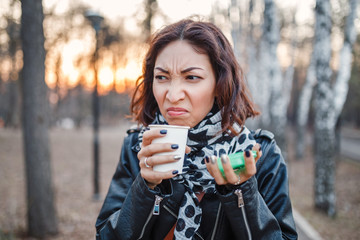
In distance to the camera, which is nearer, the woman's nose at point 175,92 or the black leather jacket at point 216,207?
the black leather jacket at point 216,207

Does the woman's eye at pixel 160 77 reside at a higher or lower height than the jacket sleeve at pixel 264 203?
higher

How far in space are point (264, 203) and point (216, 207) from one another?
0.26 m

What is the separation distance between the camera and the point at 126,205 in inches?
57.3

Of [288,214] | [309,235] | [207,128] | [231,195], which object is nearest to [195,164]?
[207,128]

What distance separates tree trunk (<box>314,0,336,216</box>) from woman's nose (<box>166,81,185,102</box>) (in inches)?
223

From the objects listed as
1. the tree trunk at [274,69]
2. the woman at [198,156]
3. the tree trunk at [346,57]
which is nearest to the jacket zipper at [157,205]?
the woman at [198,156]

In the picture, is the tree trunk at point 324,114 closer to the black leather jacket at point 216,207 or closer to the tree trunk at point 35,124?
the black leather jacket at point 216,207

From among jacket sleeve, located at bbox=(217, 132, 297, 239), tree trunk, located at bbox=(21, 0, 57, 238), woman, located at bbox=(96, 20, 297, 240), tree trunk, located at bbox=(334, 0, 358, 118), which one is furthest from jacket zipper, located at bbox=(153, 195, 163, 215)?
tree trunk, located at bbox=(334, 0, 358, 118)

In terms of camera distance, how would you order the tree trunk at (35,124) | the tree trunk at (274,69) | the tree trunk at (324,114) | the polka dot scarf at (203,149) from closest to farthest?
the polka dot scarf at (203,149) → the tree trunk at (35,124) → the tree trunk at (324,114) → the tree trunk at (274,69)

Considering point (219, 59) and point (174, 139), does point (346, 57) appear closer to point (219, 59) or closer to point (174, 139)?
point (219, 59)

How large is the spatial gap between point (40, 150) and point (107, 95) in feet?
134

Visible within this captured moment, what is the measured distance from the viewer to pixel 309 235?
484 centimetres

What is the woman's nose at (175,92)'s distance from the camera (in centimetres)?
141

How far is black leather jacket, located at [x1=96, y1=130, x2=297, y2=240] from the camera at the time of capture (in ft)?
4.21
